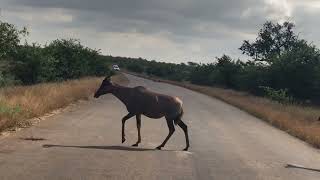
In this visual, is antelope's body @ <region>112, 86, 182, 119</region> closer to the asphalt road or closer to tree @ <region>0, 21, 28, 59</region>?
the asphalt road

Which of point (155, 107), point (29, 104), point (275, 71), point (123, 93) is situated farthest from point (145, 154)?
point (275, 71)

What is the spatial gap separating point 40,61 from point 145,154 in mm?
34388

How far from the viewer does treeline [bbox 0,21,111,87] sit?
29.7 metres

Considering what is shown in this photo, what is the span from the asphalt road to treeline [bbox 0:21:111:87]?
9.67 metres

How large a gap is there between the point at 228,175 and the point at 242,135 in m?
8.38

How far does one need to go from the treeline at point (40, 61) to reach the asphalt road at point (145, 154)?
9666 mm

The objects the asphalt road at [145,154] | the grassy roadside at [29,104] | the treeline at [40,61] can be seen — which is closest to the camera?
the asphalt road at [145,154]

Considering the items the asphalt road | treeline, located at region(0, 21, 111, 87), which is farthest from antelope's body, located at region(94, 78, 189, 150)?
treeline, located at region(0, 21, 111, 87)

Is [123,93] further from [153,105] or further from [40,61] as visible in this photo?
[40,61]

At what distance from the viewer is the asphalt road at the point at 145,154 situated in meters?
10.9

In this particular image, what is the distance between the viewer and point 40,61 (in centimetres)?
4656

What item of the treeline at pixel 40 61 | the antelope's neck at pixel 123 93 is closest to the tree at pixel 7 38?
the treeline at pixel 40 61

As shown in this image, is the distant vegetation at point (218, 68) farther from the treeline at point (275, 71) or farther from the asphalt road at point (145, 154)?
the asphalt road at point (145, 154)

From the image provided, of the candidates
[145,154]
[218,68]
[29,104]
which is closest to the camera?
[145,154]
